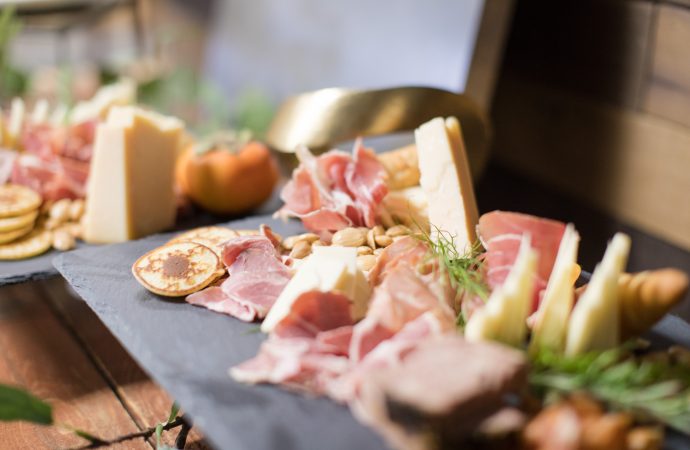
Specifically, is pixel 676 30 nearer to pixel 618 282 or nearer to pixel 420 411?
pixel 618 282

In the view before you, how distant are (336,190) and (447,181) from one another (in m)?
0.21

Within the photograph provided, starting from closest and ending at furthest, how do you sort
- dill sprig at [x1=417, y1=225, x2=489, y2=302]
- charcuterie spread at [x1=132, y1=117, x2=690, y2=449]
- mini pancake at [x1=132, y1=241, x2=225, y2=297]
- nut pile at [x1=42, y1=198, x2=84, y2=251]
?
1. charcuterie spread at [x1=132, y1=117, x2=690, y2=449]
2. dill sprig at [x1=417, y1=225, x2=489, y2=302]
3. mini pancake at [x1=132, y1=241, x2=225, y2=297]
4. nut pile at [x1=42, y1=198, x2=84, y2=251]

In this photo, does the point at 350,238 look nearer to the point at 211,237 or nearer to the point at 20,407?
the point at 211,237

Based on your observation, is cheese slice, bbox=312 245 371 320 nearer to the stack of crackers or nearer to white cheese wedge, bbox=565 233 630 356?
white cheese wedge, bbox=565 233 630 356

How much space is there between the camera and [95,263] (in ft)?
3.85

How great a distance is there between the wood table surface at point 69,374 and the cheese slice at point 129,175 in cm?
17

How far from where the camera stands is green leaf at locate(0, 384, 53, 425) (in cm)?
85

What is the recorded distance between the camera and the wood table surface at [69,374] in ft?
3.62

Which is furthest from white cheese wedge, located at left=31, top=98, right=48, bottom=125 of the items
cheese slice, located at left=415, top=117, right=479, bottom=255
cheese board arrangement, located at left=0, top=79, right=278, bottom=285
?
cheese slice, located at left=415, top=117, right=479, bottom=255

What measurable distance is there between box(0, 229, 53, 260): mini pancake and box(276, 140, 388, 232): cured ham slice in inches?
17.3

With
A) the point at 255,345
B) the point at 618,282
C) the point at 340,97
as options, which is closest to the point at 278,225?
the point at 340,97

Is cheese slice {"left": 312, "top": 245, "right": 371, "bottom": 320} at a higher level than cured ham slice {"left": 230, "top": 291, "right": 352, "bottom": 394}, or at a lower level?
higher

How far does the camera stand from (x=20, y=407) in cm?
86

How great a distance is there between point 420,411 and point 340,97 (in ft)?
2.71
